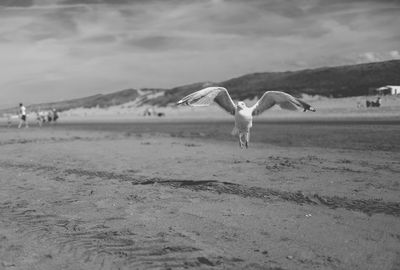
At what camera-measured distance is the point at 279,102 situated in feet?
39.1

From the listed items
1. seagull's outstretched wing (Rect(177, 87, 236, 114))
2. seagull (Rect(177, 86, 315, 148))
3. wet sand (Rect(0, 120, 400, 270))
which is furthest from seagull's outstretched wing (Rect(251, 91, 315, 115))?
wet sand (Rect(0, 120, 400, 270))

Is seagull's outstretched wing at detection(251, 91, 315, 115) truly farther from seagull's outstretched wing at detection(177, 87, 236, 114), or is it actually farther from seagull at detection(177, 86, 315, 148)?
seagull's outstretched wing at detection(177, 87, 236, 114)

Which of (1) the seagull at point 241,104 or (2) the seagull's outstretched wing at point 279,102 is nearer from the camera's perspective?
(1) the seagull at point 241,104

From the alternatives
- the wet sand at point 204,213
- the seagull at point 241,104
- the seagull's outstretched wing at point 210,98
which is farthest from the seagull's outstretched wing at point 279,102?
the wet sand at point 204,213

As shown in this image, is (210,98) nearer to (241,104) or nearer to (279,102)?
(241,104)

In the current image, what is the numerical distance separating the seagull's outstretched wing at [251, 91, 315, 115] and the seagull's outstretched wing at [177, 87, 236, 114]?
73cm

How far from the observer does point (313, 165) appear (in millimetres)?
13758

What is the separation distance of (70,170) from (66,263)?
8174mm

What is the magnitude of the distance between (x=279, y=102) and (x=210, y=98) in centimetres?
183

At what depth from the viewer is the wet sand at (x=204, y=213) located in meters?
6.28

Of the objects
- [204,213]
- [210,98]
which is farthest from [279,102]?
[204,213]

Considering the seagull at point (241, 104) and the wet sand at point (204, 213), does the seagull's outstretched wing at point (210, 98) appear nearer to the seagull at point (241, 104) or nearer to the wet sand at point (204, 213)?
Result: the seagull at point (241, 104)

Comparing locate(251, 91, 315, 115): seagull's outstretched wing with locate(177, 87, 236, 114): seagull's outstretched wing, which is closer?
locate(177, 87, 236, 114): seagull's outstretched wing

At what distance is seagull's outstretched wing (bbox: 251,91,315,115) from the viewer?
11.3 metres
